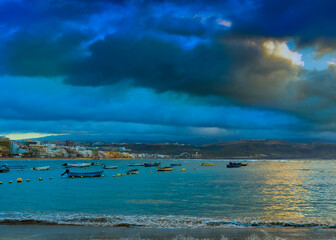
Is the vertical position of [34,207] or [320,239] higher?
[320,239]

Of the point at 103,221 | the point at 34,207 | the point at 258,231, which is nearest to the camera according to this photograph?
the point at 258,231

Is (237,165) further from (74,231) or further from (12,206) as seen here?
(74,231)

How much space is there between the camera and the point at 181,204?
3741cm

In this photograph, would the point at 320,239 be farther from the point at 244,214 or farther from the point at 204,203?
the point at 204,203

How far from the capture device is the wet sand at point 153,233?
742 inches

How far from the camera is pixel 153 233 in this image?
20.0 meters

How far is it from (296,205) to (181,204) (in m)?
13.7

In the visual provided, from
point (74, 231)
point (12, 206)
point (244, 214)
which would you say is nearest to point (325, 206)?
point (244, 214)

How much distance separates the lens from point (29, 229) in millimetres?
21172

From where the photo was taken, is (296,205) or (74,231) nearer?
(74,231)

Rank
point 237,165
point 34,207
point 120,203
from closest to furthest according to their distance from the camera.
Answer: point 34,207 < point 120,203 < point 237,165

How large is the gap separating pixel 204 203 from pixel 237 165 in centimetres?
13740

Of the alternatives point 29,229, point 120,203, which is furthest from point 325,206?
point 29,229

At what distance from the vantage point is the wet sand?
18844 millimetres
